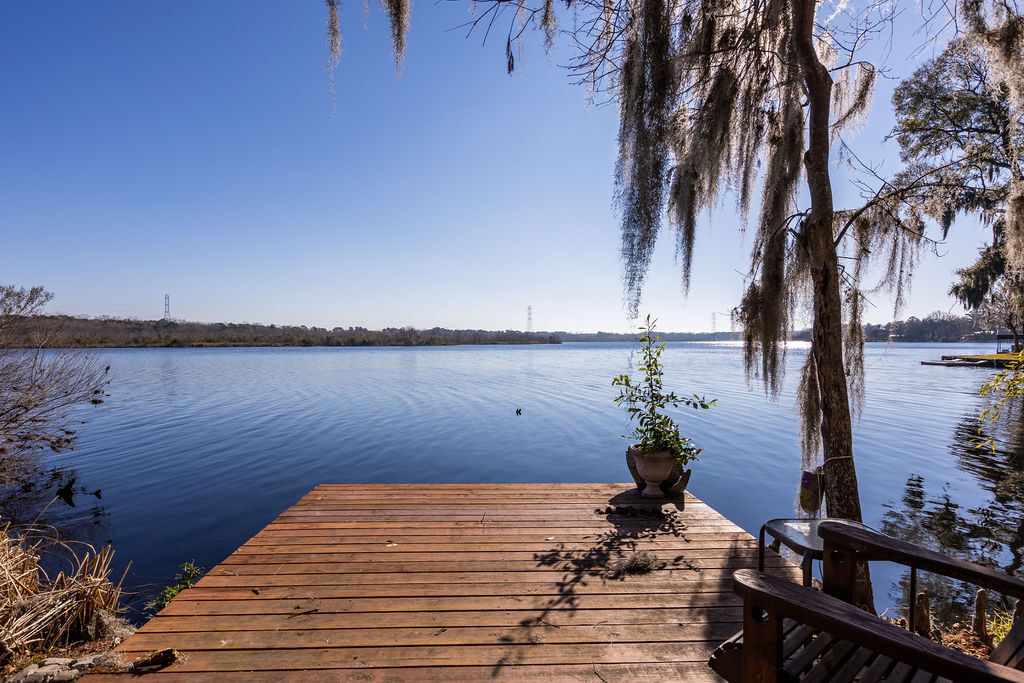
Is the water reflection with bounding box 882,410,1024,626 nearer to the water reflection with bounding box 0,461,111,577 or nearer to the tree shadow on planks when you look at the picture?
the tree shadow on planks

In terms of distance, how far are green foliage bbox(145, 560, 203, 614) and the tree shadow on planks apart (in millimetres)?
2102

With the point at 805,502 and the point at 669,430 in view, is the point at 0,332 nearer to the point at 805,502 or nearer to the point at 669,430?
the point at 669,430

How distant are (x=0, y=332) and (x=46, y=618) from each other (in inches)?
212

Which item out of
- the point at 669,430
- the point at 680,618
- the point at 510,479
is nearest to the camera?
the point at 680,618

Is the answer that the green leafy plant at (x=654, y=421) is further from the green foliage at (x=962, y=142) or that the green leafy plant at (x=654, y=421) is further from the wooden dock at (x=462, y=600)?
the green foliage at (x=962, y=142)

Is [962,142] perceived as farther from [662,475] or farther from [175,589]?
[175,589]

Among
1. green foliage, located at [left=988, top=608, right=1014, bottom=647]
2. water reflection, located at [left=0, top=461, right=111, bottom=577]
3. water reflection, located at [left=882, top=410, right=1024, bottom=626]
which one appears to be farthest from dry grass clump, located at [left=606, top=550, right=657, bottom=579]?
water reflection, located at [left=0, top=461, right=111, bottom=577]

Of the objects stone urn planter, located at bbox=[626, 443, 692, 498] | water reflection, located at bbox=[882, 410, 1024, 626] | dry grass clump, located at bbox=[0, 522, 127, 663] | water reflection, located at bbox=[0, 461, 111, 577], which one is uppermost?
stone urn planter, located at bbox=[626, 443, 692, 498]

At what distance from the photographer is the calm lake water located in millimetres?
6027

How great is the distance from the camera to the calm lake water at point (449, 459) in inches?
237

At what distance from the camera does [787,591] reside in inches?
44.8

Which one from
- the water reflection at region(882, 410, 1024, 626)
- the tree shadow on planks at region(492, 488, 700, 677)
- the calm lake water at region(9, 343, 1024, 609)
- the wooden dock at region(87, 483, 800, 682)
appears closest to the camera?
the wooden dock at region(87, 483, 800, 682)

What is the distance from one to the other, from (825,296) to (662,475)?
2101 millimetres

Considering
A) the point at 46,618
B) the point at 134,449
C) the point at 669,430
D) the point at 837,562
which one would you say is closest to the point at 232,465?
the point at 134,449
